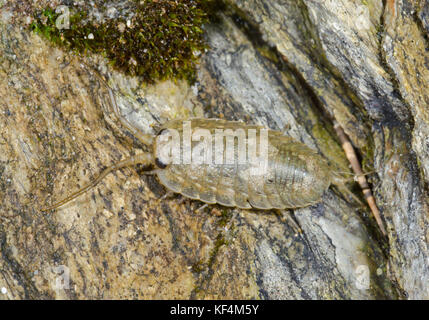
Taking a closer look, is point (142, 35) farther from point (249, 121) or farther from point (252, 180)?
point (252, 180)

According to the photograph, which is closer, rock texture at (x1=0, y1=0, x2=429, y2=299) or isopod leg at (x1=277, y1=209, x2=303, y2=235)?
rock texture at (x1=0, y1=0, x2=429, y2=299)

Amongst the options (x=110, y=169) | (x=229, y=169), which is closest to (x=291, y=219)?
(x=229, y=169)

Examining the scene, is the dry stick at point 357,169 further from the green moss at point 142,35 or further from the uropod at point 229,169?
the green moss at point 142,35

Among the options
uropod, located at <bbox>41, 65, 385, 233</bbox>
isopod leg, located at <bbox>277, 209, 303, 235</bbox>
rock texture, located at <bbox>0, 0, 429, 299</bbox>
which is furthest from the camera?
isopod leg, located at <bbox>277, 209, 303, 235</bbox>

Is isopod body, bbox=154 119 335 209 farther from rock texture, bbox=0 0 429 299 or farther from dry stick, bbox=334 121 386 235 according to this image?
dry stick, bbox=334 121 386 235

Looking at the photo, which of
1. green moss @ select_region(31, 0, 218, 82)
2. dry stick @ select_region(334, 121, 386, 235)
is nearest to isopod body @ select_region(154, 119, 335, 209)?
dry stick @ select_region(334, 121, 386, 235)
